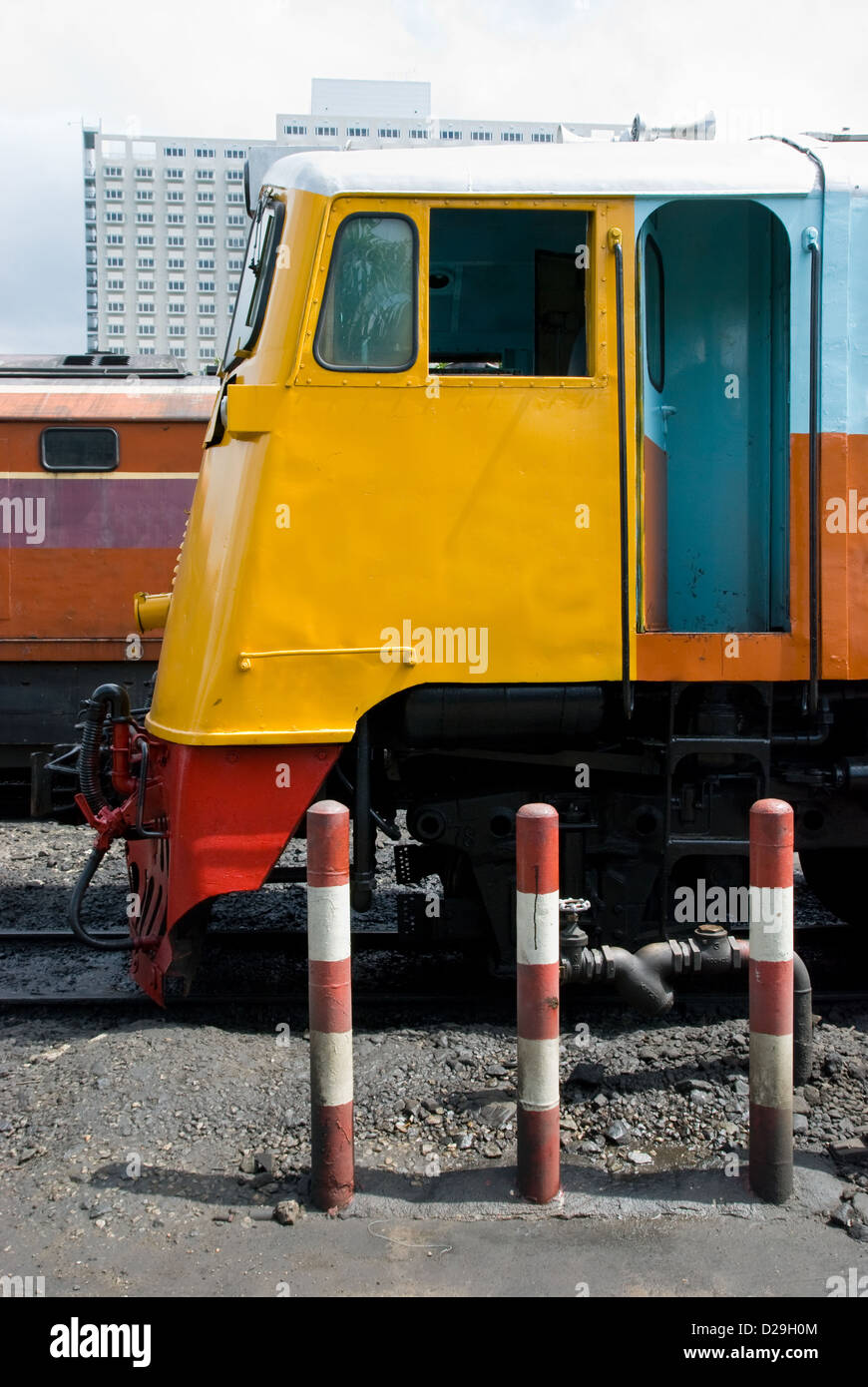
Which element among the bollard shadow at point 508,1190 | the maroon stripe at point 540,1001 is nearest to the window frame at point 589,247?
the maroon stripe at point 540,1001

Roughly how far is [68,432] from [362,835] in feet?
20.2

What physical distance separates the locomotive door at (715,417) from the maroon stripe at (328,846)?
2.06 m

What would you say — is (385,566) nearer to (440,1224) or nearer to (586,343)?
(586,343)

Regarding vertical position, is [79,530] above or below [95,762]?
above

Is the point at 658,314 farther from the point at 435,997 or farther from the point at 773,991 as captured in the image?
the point at 435,997

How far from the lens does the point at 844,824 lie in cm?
504

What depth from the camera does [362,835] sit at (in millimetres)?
4711

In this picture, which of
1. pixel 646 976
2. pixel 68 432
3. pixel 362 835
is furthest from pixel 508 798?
pixel 68 432

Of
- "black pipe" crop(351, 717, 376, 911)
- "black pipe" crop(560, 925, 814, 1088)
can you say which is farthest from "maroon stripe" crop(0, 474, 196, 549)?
"black pipe" crop(560, 925, 814, 1088)

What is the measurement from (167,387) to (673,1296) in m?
8.50

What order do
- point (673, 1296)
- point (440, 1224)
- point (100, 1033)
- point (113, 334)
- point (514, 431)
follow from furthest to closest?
point (113, 334), point (100, 1033), point (514, 431), point (440, 1224), point (673, 1296)

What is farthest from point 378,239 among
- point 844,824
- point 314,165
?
point 844,824

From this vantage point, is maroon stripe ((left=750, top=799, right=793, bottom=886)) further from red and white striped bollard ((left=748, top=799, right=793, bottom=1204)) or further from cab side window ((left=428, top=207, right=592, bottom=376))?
cab side window ((left=428, top=207, right=592, bottom=376))

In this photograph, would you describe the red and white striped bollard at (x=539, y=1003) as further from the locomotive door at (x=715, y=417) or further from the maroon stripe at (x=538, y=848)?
the locomotive door at (x=715, y=417)
